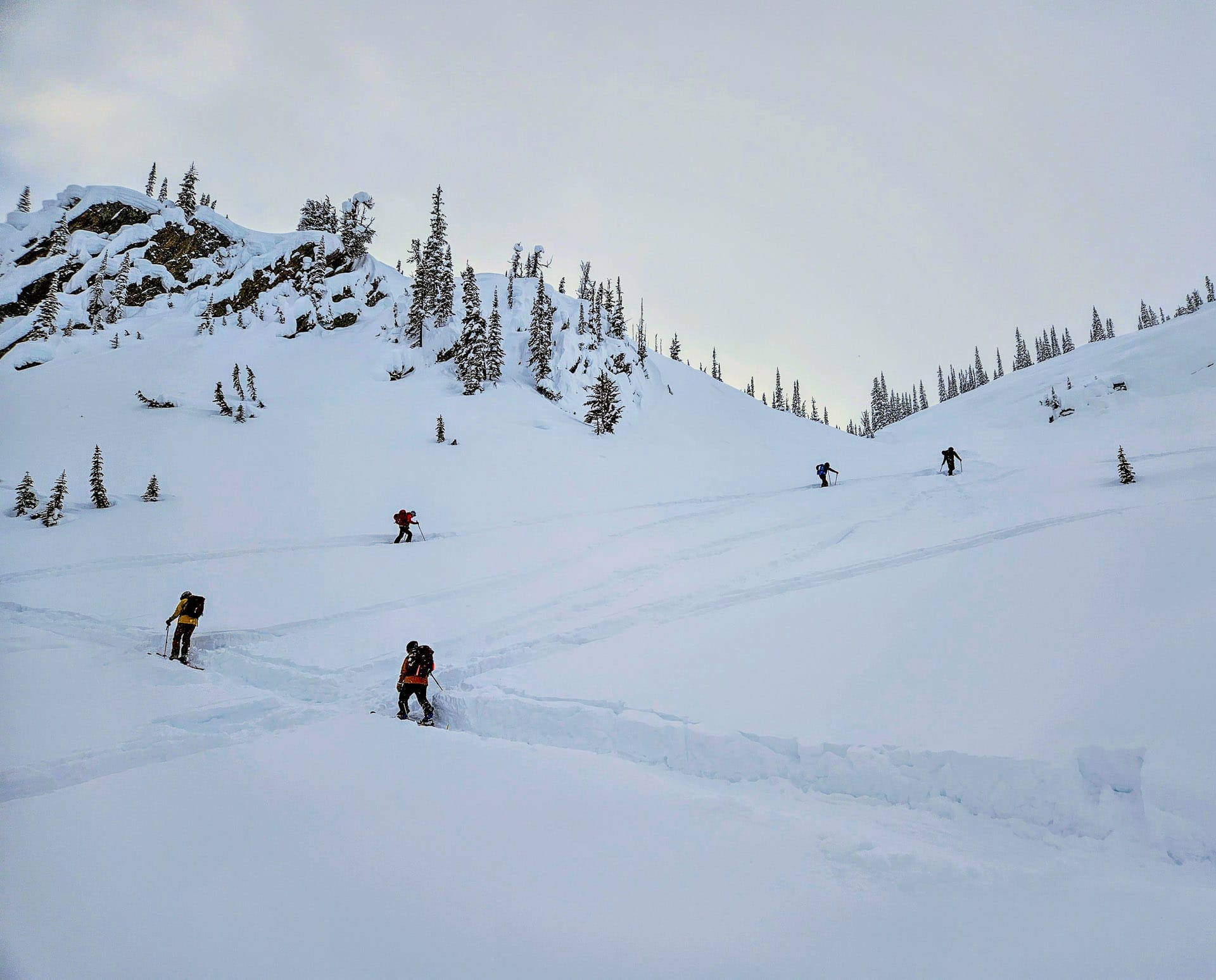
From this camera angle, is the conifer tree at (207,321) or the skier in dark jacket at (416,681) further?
the conifer tree at (207,321)

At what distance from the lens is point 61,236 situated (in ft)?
147

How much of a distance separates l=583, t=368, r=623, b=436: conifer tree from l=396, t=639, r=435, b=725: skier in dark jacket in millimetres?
26849

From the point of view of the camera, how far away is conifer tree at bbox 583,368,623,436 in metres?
34.8

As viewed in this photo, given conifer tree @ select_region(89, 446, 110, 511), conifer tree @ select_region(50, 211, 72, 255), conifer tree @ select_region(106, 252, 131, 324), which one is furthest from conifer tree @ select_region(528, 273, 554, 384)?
conifer tree @ select_region(50, 211, 72, 255)

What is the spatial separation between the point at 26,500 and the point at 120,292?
37166 mm

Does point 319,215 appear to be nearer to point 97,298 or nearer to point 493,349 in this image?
point 97,298

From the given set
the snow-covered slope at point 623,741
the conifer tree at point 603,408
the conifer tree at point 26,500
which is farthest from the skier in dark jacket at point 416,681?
the conifer tree at point 603,408

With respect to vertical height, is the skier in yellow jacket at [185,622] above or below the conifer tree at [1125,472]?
below

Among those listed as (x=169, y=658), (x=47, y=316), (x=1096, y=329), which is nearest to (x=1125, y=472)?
(x=169, y=658)

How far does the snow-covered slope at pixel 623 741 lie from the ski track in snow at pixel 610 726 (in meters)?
0.04

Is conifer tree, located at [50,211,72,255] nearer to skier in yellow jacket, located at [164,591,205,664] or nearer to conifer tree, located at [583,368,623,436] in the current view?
conifer tree, located at [583,368,623,436]

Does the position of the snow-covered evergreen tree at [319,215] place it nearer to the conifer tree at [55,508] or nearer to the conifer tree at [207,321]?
the conifer tree at [207,321]

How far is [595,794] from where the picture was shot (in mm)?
5227

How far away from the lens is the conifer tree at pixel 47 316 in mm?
35719
